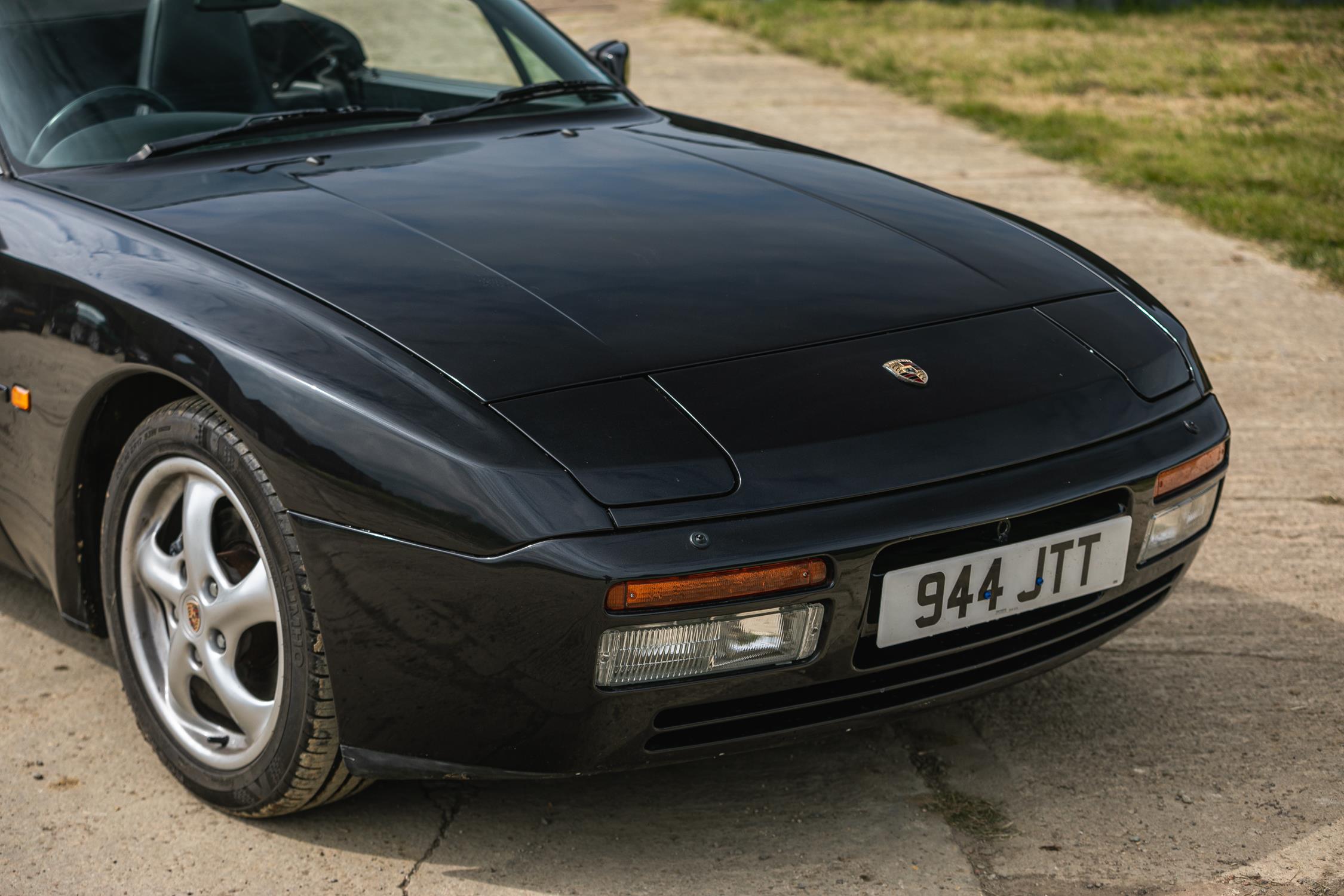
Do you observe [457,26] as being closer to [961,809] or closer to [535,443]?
[535,443]

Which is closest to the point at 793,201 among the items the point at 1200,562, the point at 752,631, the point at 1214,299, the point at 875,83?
the point at 752,631

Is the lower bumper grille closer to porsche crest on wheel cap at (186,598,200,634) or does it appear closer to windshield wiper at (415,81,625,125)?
porsche crest on wheel cap at (186,598,200,634)

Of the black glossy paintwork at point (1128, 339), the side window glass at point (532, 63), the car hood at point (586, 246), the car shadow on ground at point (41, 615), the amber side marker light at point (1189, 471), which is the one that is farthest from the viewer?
the side window glass at point (532, 63)

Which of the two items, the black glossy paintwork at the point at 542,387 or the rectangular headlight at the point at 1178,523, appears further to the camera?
the rectangular headlight at the point at 1178,523

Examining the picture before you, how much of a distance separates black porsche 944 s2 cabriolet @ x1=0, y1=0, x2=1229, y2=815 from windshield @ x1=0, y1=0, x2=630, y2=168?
15 mm

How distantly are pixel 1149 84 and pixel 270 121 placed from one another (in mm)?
8911

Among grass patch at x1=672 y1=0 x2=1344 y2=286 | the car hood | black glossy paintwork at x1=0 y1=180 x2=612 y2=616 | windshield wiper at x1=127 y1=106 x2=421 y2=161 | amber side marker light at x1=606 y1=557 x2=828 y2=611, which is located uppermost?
windshield wiper at x1=127 y1=106 x2=421 y2=161

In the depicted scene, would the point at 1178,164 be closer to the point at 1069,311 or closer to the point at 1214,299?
the point at 1214,299

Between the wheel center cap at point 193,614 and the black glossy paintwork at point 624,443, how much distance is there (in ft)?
2.34

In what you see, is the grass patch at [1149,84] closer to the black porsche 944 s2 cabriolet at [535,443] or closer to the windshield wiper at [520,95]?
the windshield wiper at [520,95]

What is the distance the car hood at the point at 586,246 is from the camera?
217cm

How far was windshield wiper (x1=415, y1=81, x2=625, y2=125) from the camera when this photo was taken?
320cm

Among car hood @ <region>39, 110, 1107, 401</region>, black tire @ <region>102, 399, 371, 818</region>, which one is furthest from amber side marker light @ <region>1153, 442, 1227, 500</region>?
black tire @ <region>102, 399, 371, 818</region>

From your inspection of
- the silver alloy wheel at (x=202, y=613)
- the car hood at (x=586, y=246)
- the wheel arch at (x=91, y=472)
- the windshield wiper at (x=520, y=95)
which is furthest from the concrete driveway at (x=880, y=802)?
the windshield wiper at (x=520, y=95)
